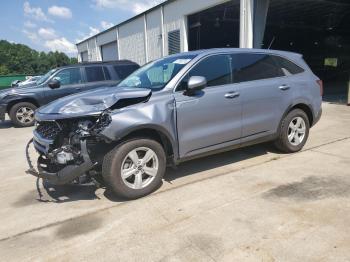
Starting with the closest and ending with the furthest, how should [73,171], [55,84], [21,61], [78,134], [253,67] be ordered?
[73,171] → [78,134] → [253,67] → [55,84] → [21,61]

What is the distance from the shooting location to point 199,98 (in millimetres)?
4680

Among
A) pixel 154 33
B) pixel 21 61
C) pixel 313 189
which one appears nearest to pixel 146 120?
pixel 313 189

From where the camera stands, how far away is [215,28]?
2575 cm

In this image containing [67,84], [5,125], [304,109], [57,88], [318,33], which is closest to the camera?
[304,109]

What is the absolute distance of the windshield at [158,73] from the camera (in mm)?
4812

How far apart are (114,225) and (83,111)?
1.38 meters

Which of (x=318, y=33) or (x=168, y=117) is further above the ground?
(x=318, y=33)

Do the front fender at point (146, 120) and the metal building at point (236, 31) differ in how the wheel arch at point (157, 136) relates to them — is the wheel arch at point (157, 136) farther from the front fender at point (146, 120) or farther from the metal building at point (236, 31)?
the metal building at point (236, 31)

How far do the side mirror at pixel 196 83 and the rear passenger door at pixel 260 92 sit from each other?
837 millimetres

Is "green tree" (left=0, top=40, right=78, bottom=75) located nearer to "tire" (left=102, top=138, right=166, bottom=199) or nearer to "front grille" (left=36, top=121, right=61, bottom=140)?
"front grille" (left=36, top=121, right=61, bottom=140)

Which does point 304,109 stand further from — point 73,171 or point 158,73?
point 73,171

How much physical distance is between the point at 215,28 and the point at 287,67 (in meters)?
20.9

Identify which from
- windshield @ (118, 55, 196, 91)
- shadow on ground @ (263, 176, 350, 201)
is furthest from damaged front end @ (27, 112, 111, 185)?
shadow on ground @ (263, 176, 350, 201)

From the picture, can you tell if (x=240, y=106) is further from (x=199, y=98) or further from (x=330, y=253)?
(x=330, y=253)
